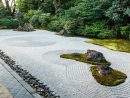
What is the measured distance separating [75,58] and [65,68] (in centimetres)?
176

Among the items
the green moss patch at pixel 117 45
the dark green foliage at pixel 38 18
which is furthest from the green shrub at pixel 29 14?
the green moss patch at pixel 117 45

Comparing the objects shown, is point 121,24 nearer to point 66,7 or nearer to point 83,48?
point 83,48

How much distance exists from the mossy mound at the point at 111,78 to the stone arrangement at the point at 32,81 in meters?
2.05

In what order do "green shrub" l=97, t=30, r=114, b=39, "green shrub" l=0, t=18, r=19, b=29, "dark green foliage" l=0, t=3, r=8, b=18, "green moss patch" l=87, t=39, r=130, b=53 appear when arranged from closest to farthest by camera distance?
"green moss patch" l=87, t=39, r=130, b=53, "green shrub" l=97, t=30, r=114, b=39, "green shrub" l=0, t=18, r=19, b=29, "dark green foliage" l=0, t=3, r=8, b=18

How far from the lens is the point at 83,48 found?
16062mm

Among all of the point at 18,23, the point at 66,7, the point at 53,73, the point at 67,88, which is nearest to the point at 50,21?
the point at 66,7


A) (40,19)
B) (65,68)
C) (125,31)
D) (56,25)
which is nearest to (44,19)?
(40,19)

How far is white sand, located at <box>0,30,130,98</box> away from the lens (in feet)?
28.1

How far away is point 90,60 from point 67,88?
387 cm

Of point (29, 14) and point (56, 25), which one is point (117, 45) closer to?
point (56, 25)

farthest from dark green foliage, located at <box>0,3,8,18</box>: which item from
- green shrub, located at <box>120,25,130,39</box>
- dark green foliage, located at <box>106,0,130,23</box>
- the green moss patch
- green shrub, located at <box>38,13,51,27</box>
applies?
green shrub, located at <box>120,25,130,39</box>

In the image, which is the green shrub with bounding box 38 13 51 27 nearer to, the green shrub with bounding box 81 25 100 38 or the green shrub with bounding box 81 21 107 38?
the green shrub with bounding box 81 21 107 38

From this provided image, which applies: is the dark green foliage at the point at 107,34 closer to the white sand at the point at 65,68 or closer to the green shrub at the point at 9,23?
the white sand at the point at 65,68

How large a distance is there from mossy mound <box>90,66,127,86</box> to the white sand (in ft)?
0.60
